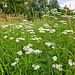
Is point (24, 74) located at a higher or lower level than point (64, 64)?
lower

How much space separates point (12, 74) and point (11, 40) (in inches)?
50.8

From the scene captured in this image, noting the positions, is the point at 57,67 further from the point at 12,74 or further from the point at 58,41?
the point at 58,41

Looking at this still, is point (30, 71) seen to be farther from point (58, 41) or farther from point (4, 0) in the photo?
point (4, 0)

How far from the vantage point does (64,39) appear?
7.98ft

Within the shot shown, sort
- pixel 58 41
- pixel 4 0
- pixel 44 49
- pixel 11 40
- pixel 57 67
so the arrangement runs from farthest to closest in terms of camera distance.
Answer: pixel 4 0
pixel 11 40
pixel 58 41
pixel 44 49
pixel 57 67

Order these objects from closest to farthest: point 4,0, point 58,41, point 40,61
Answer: point 40,61
point 58,41
point 4,0

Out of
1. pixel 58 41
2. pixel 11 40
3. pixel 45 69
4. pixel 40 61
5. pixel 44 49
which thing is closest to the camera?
pixel 45 69

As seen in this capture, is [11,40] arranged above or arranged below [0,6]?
below

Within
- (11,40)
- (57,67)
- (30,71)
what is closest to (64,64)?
(57,67)

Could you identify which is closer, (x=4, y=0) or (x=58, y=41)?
(x=58, y=41)

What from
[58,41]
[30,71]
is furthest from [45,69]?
[58,41]

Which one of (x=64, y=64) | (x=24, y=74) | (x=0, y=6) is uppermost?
(x=0, y=6)

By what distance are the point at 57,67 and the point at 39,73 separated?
27 cm

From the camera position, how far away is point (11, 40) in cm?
260
